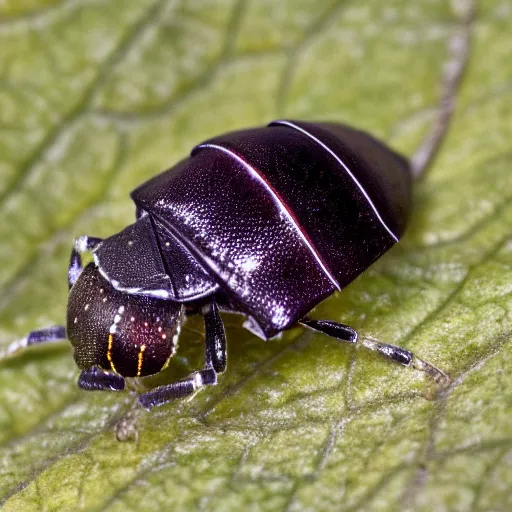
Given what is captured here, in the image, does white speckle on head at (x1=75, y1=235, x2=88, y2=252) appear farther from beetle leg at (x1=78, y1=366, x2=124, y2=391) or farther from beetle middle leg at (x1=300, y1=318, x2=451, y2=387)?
beetle middle leg at (x1=300, y1=318, x2=451, y2=387)

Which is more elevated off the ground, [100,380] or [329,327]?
[100,380]

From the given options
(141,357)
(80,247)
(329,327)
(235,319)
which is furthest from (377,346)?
(80,247)

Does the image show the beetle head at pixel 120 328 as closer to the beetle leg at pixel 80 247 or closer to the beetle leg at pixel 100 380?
the beetle leg at pixel 100 380

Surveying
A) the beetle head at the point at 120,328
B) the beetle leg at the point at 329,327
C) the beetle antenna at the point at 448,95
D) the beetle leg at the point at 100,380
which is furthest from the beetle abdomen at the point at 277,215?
the beetle antenna at the point at 448,95

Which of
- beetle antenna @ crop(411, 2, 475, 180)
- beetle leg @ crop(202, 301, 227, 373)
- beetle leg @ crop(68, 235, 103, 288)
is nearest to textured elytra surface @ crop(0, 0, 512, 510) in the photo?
beetle antenna @ crop(411, 2, 475, 180)

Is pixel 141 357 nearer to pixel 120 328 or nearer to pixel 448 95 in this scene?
pixel 120 328

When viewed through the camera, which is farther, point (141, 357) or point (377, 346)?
point (377, 346)
